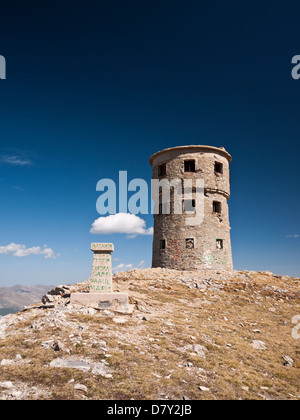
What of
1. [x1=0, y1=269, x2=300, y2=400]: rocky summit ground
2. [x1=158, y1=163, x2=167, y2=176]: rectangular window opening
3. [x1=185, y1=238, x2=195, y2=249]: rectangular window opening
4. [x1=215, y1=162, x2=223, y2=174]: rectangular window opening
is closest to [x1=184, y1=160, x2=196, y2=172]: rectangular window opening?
[x1=158, y1=163, x2=167, y2=176]: rectangular window opening

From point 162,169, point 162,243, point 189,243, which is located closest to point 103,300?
point 189,243

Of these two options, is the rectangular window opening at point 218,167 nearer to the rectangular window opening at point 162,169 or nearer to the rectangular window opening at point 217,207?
the rectangular window opening at point 217,207

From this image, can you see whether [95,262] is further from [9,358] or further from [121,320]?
[9,358]

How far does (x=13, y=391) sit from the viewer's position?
5.04m

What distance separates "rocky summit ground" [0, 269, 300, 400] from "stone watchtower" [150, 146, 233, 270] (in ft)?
29.1

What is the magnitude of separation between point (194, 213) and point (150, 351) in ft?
54.9

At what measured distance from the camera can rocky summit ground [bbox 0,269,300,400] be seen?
5.58 meters

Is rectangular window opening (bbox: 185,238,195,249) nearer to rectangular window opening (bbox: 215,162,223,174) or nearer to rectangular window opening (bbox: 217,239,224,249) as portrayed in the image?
rectangular window opening (bbox: 217,239,224,249)

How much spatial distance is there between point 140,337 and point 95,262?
4143 millimetres

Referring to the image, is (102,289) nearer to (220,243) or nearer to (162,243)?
(162,243)

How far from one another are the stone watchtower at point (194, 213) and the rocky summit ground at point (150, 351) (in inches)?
349

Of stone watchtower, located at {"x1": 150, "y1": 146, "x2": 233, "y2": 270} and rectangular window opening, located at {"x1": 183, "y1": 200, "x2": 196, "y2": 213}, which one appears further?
rectangular window opening, located at {"x1": 183, "y1": 200, "x2": 196, "y2": 213}

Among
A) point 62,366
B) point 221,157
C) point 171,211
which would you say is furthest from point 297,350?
point 221,157

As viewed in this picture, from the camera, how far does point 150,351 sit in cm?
748
